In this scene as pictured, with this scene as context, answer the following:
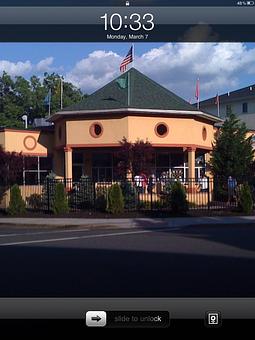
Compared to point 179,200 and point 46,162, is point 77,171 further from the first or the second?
point 179,200

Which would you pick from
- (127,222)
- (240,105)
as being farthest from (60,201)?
(240,105)

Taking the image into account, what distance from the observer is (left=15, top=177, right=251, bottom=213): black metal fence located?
23188mm

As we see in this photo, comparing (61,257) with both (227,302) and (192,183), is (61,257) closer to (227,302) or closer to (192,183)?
(227,302)

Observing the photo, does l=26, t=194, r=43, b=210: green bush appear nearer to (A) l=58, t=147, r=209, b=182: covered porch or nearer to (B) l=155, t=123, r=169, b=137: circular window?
(A) l=58, t=147, r=209, b=182: covered porch

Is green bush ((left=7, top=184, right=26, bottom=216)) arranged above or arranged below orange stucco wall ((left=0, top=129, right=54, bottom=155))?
below

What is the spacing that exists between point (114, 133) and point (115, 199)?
23.6 ft

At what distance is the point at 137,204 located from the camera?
2319cm

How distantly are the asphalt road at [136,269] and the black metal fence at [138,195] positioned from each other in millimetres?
9987

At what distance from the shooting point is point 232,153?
96.3 feet

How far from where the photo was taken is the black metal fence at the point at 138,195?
2319 centimetres

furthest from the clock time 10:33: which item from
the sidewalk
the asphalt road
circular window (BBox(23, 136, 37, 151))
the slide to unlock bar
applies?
circular window (BBox(23, 136, 37, 151))

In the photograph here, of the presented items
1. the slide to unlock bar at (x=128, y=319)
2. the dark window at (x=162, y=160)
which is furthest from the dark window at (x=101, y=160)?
the slide to unlock bar at (x=128, y=319)

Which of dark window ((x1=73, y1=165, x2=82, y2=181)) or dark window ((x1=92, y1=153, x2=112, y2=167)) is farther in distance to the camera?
dark window ((x1=73, y1=165, x2=82, y2=181))

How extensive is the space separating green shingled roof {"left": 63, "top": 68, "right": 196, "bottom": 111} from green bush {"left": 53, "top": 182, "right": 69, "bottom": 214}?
23.1ft
